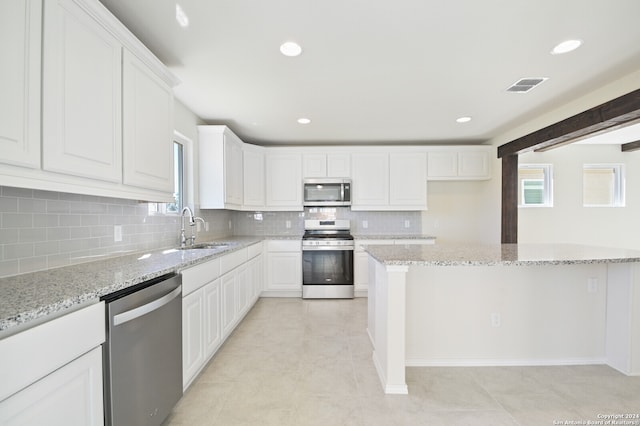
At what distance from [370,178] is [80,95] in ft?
12.2

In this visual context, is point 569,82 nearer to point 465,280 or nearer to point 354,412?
point 465,280

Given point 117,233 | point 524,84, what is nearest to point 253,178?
point 117,233

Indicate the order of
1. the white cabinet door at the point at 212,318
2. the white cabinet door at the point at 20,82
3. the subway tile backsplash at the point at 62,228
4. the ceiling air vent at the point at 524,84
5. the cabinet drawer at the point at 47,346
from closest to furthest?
the cabinet drawer at the point at 47,346
the white cabinet door at the point at 20,82
the subway tile backsplash at the point at 62,228
the white cabinet door at the point at 212,318
the ceiling air vent at the point at 524,84

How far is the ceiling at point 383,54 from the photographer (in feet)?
5.42

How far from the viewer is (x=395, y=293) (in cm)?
193

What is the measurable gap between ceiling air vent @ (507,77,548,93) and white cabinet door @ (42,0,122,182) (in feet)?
10.3

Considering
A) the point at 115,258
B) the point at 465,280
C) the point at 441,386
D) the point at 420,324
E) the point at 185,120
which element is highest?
the point at 185,120

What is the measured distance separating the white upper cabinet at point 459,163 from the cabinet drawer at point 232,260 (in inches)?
124

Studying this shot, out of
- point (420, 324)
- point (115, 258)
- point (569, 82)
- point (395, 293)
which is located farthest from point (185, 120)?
point (569, 82)

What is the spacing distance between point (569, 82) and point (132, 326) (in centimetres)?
380

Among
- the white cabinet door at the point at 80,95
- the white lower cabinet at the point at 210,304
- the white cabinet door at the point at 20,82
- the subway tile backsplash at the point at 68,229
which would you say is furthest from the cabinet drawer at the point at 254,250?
the white cabinet door at the point at 20,82

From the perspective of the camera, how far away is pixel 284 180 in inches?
177

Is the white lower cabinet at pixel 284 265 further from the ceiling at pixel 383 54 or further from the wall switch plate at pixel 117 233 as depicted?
the wall switch plate at pixel 117 233

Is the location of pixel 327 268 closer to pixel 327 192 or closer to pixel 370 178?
pixel 327 192
